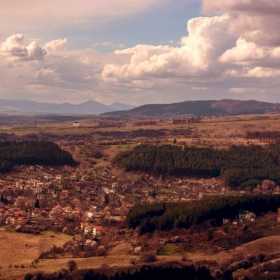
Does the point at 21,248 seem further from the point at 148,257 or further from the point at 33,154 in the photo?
the point at 33,154

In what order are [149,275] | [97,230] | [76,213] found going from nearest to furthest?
[149,275], [97,230], [76,213]

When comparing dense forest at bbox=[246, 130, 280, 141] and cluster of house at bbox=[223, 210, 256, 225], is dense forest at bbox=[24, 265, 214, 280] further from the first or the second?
dense forest at bbox=[246, 130, 280, 141]

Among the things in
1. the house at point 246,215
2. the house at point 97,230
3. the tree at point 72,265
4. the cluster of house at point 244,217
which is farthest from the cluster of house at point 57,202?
the house at point 246,215

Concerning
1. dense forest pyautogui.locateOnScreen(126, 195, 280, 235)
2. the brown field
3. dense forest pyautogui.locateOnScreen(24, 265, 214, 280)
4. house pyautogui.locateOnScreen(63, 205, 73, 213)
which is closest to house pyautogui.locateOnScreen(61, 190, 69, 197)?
house pyautogui.locateOnScreen(63, 205, 73, 213)

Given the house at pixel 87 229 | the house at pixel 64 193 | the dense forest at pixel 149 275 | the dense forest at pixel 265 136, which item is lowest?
the house at pixel 87 229

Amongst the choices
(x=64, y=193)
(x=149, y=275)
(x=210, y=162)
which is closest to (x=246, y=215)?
(x=149, y=275)

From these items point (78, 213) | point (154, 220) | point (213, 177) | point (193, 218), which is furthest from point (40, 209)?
point (213, 177)

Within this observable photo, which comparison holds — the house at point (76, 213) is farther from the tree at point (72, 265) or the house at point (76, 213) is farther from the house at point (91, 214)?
the tree at point (72, 265)

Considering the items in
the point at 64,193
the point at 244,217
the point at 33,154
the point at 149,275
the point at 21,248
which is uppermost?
the point at 33,154
